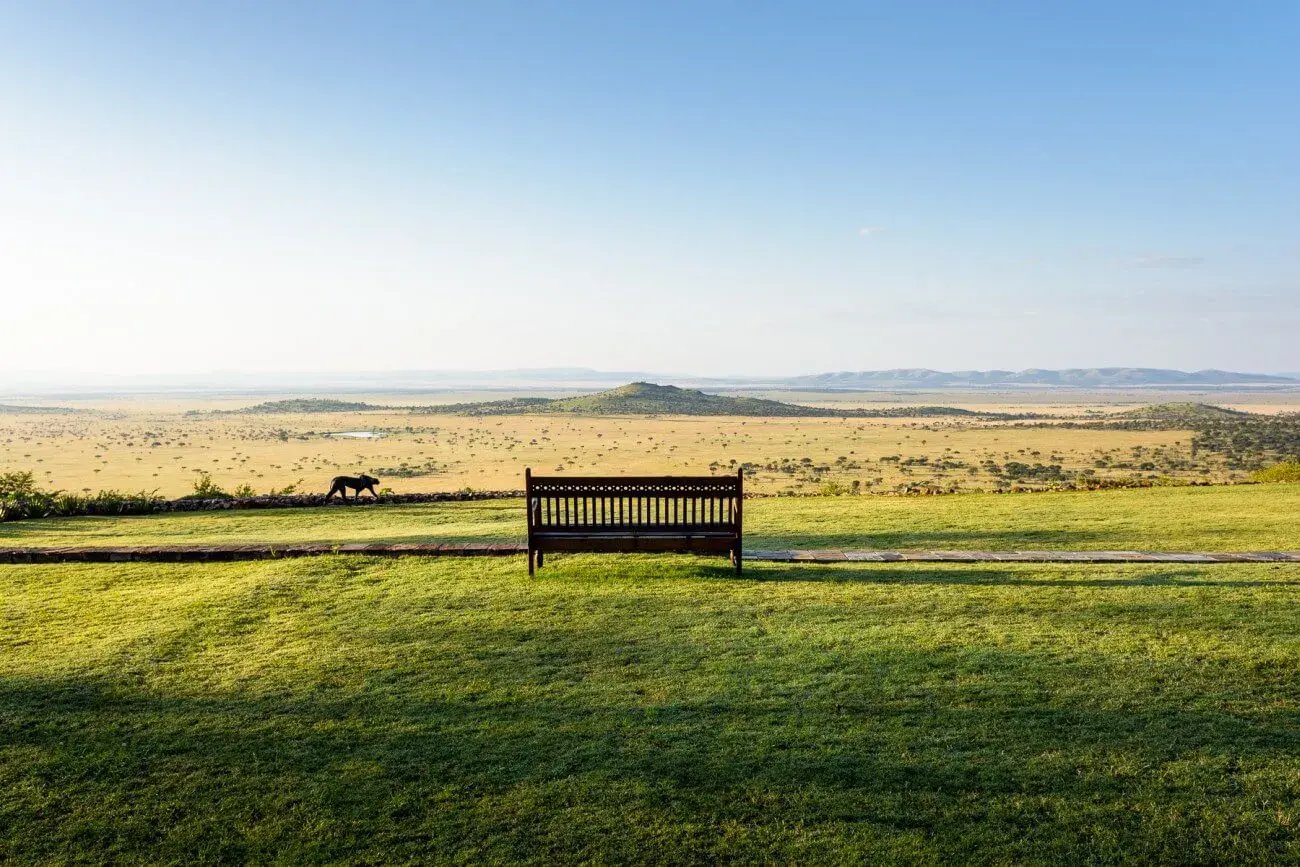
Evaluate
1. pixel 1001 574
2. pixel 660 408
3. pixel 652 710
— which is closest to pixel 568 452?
pixel 1001 574

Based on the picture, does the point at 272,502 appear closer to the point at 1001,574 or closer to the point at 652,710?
the point at 1001,574

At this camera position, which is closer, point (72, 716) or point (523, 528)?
point (72, 716)

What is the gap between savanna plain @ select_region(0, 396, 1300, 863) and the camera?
428 centimetres

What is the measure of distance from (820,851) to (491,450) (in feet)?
181

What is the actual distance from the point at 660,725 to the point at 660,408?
11348cm

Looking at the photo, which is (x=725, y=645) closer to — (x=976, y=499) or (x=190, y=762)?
(x=190, y=762)

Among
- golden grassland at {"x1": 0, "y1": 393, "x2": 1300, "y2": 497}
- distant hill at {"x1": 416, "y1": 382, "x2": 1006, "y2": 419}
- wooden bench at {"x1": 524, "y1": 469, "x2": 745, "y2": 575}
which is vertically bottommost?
golden grassland at {"x1": 0, "y1": 393, "x2": 1300, "y2": 497}

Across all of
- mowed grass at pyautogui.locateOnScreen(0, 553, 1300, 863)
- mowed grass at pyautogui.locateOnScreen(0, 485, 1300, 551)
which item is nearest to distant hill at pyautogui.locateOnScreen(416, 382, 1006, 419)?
mowed grass at pyautogui.locateOnScreen(0, 485, 1300, 551)

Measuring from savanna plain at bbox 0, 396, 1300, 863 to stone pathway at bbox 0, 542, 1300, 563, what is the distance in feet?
1.22

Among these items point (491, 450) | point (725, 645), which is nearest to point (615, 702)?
point (725, 645)

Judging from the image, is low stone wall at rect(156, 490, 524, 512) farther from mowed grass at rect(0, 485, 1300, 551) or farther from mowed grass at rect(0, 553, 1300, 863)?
mowed grass at rect(0, 553, 1300, 863)

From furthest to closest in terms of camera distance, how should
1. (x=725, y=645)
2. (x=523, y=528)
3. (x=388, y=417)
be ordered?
(x=388, y=417)
(x=523, y=528)
(x=725, y=645)

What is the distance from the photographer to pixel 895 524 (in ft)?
46.1

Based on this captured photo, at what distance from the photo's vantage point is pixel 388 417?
10919cm
